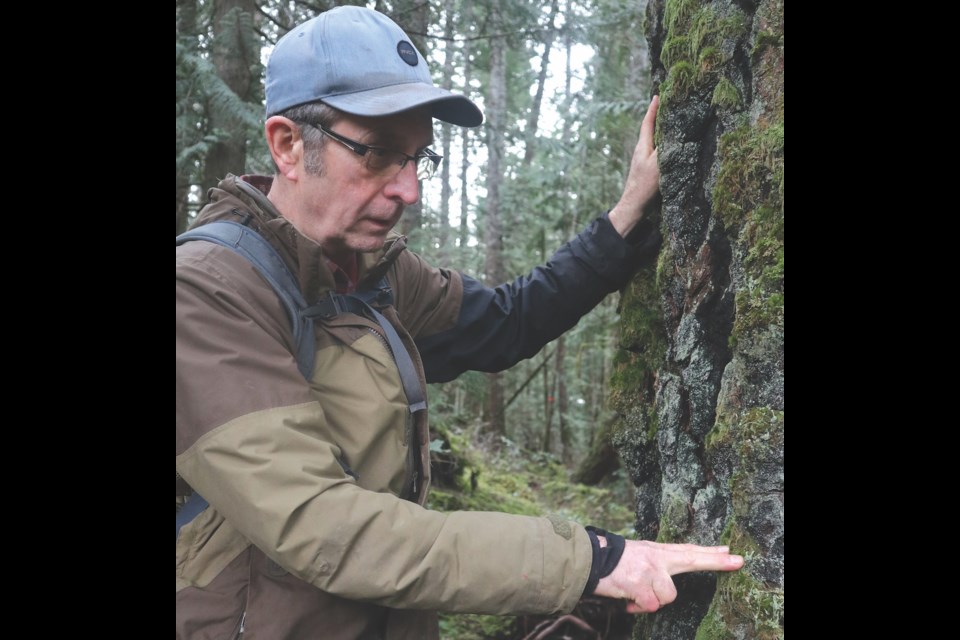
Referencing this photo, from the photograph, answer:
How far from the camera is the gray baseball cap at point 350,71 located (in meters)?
2.62

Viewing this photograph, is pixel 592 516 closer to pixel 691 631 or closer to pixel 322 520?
pixel 691 631

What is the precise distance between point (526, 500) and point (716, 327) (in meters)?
6.34

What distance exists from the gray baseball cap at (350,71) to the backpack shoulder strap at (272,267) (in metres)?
0.55

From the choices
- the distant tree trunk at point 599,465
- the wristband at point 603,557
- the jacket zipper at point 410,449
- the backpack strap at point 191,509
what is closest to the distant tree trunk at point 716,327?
the wristband at point 603,557

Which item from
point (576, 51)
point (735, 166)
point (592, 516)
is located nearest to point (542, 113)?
point (576, 51)

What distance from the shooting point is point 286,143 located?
2.77 meters

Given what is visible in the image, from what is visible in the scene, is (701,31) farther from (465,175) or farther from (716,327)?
(465,175)

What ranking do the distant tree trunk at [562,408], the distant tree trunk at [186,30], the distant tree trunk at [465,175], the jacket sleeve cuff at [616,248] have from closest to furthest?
1. the jacket sleeve cuff at [616,248]
2. the distant tree trunk at [186,30]
3. the distant tree trunk at [562,408]
4. the distant tree trunk at [465,175]

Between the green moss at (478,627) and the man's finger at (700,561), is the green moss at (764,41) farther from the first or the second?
the green moss at (478,627)

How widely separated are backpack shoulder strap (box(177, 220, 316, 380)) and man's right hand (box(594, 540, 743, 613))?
123 cm
